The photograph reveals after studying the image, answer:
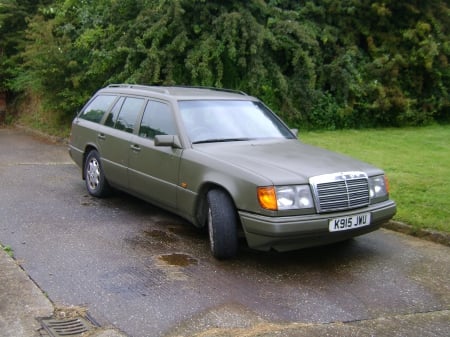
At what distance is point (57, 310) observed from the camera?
416 centimetres

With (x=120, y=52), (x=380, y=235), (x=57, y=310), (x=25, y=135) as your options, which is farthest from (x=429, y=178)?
(x=25, y=135)

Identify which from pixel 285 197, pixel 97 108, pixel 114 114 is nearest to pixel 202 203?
pixel 285 197

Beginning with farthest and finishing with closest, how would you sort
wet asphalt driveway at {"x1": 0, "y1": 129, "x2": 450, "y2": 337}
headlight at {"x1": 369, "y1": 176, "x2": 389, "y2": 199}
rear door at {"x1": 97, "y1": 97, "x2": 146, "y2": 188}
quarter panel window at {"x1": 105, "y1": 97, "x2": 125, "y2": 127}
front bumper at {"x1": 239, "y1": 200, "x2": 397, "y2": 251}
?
quarter panel window at {"x1": 105, "y1": 97, "x2": 125, "y2": 127}, rear door at {"x1": 97, "y1": 97, "x2": 146, "y2": 188}, headlight at {"x1": 369, "y1": 176, "x2": 389, "y2": 199}, front bumper at {"x1": 239, "y1": 200, "x2": 397, "y2": 251}, wet asphalt driveway at {"x1": 0, "y1": 129, "x2": 450, "y2": 337}

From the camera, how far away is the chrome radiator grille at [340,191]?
502 centimetres

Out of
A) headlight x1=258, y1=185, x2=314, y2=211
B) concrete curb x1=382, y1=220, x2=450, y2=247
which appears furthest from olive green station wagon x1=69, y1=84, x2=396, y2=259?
concrete curb x1=382, y1=220, x2=450, y2=247

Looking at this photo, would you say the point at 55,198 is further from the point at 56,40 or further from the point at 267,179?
the point at 56,40

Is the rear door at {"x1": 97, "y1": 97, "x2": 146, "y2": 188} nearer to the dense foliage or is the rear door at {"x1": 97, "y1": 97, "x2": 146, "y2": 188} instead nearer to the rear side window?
the rear side window

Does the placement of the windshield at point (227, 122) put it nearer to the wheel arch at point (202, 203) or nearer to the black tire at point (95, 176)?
the wheel arch at point (202, 203)

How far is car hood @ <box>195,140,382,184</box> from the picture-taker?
5.10m

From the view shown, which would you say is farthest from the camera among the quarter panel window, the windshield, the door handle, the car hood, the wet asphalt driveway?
the quarter panel window

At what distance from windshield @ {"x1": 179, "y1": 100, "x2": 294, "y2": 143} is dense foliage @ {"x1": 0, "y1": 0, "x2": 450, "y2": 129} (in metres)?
5.90

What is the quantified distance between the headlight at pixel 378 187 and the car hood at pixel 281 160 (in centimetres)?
7

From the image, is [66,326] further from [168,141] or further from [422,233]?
[422,233]

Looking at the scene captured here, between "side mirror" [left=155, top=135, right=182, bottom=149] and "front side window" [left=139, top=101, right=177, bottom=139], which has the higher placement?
"front side window" [left=139, top=101, right=177, bottom=139]
